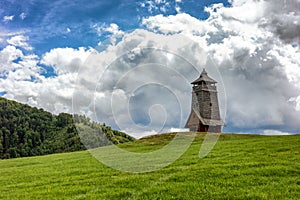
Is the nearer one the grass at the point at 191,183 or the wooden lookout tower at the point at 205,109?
the grass at the point at 191,183

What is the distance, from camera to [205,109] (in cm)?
7462

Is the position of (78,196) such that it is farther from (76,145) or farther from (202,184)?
(76,145)

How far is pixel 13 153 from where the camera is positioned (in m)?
171

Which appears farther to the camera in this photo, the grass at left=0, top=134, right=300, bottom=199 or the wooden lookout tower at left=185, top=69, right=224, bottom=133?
the wooden lookout tower at left=185, top=69, right=224, bottom=133

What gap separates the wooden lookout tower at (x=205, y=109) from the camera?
73.2 meters

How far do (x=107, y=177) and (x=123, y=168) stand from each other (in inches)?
160

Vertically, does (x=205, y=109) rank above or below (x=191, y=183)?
above

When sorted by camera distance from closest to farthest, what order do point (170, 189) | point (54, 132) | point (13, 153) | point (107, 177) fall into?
point (170, 189) → point (107, 177) → point (13, 153) → point (54, 132)

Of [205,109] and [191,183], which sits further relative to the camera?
[205,109]

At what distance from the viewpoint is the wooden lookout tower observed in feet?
240

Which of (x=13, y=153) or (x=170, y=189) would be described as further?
(x=13, y=153)

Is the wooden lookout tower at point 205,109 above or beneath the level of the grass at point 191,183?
above

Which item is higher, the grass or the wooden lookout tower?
the wooden lookout tower

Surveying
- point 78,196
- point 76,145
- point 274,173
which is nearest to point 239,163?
point 274,173
